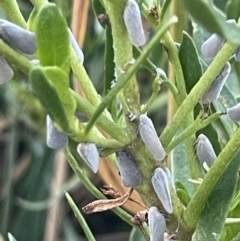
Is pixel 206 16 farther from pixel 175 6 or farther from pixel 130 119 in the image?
pixel 175 6

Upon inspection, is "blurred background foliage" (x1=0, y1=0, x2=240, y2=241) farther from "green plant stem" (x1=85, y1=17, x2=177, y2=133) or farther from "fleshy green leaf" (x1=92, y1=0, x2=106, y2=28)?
"green plant stem" (x1=85, y1=17, x2=177, y2=133)

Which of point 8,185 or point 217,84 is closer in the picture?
point 217,84

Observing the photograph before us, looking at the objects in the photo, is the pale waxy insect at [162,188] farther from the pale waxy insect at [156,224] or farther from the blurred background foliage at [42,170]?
the blurred background foliage at [42,170]

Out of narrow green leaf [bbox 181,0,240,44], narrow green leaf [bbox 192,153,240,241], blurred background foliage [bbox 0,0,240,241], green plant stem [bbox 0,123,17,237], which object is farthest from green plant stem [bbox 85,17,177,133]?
green plant stem [bbox 0,123,17,237]

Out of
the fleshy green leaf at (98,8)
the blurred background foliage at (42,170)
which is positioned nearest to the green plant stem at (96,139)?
the fleshy green leaf at (98,8)

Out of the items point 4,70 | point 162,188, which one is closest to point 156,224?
point 162,188

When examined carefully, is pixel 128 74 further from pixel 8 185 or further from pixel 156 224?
pixel 8 185
